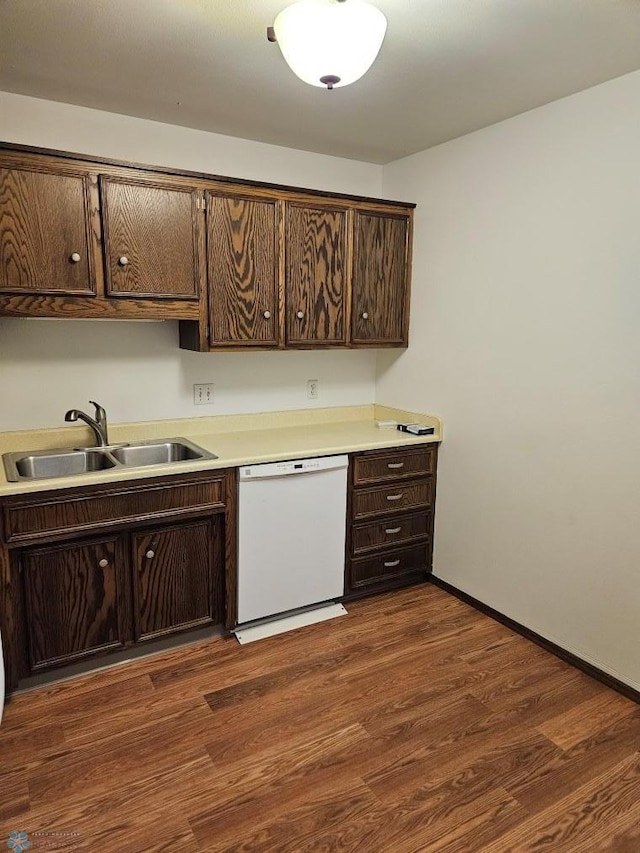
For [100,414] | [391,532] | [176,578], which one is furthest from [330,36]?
[391,532]

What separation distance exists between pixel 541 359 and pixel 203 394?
5.61 ft

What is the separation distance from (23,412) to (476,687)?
234 cm

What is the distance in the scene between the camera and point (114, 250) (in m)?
2.42

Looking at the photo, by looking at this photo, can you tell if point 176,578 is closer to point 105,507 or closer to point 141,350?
point 105,507

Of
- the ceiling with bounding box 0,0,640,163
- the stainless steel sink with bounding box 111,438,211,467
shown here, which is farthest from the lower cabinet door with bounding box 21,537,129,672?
the ceiling with bounding box 0,0,640,163

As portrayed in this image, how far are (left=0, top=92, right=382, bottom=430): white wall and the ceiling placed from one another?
114 mm

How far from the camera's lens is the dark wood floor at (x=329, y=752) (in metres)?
1.71

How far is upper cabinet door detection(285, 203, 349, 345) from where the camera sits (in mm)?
2889

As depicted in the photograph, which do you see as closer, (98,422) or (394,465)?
(98,422)

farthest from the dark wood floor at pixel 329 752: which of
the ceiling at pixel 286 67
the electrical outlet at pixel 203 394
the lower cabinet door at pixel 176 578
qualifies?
the ceiling at pixel 286 67

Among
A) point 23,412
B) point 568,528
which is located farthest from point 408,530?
point 23,412

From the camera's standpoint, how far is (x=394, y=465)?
309 centimetres

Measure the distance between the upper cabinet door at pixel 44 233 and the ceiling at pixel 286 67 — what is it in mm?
399

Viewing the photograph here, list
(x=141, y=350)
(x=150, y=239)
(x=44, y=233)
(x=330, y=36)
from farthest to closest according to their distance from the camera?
(x=141, y=350), (x=150, y=239), (x=44, y=233), (x=330, y=36)
